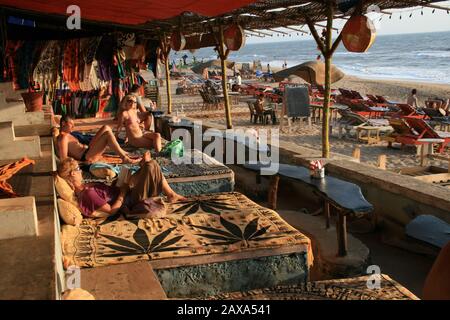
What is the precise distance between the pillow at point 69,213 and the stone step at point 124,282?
29.5 inches

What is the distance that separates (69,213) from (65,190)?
8.4 inches

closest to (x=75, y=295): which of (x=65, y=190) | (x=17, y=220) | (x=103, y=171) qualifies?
(x=17, y=220)

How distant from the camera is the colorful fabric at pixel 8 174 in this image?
9.05 ft

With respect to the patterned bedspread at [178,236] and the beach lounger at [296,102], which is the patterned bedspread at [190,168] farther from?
the beach lounger at [296,102]

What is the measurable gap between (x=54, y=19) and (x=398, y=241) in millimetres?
7097

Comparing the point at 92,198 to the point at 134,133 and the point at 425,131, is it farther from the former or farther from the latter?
the point at 425,131

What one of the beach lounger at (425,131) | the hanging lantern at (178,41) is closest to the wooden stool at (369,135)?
the beach lounger at (425,131)

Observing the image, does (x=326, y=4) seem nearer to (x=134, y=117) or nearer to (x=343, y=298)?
(x=134, y=117)

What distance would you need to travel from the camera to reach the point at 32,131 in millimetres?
5098

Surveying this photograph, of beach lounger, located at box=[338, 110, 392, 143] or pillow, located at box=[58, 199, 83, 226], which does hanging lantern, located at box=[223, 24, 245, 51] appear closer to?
pillow, located at box=[58, 199, 83, 226]

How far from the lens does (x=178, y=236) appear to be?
12.2ft

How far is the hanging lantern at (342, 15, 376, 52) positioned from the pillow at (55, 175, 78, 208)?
10.1 ft

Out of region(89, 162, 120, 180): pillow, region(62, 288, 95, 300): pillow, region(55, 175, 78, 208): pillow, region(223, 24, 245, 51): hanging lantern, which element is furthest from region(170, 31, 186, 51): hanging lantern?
region(62, 288, 95, 300): pillow

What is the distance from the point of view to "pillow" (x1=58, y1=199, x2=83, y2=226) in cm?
367
